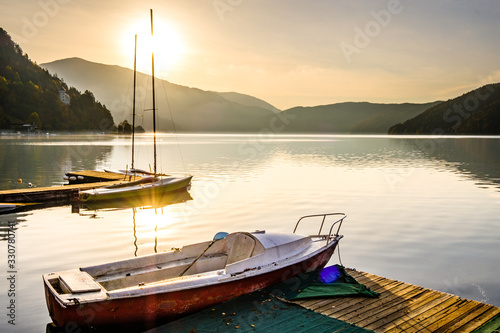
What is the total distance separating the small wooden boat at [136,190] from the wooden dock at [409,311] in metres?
23.6

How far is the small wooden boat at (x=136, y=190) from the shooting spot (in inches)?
1220

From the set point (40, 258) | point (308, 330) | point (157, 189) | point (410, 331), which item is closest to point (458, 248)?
point (410, 331)

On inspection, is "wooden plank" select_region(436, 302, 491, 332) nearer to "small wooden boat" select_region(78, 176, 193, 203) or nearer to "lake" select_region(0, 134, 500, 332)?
"lake" select_region(0, 134, 500, 332)

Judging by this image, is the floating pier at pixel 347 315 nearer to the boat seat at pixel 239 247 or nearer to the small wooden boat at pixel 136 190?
the boat seat at pixel 239 247

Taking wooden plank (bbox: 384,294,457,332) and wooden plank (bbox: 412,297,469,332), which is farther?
wooden plank (bbox: 412,297,469,332)

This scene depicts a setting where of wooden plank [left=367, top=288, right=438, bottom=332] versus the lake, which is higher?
wooden plank [left=367, top=288, right=438, bottom=332]

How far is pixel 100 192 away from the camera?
31.2 metres

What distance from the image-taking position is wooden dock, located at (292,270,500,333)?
33.3 ft

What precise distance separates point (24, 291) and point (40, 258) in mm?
4082

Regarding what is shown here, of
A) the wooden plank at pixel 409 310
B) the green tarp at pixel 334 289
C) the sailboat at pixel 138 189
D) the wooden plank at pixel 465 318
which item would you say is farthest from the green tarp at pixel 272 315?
the sailboat at pixel 138 189

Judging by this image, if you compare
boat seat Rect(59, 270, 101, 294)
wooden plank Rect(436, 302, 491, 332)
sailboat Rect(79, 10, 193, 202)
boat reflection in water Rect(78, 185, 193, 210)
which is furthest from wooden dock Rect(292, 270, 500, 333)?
sailboat Rect(79, 10, 193, 202)

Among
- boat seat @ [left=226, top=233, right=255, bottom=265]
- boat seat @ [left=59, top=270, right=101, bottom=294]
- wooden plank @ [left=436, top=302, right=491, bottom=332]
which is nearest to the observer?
boat seat @ [left=59, top=270, right=101, bottom=294]

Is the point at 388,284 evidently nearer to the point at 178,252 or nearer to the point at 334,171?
the point at 178,252

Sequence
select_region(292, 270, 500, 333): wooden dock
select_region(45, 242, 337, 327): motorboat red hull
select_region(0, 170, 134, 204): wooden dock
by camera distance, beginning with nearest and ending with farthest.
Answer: select_region(45, 242, 337, 327): motorboat red hull
select_region(292, 270, 500, 333): wooden dock
select_region(0, 170, 134, 204): wooden dock
